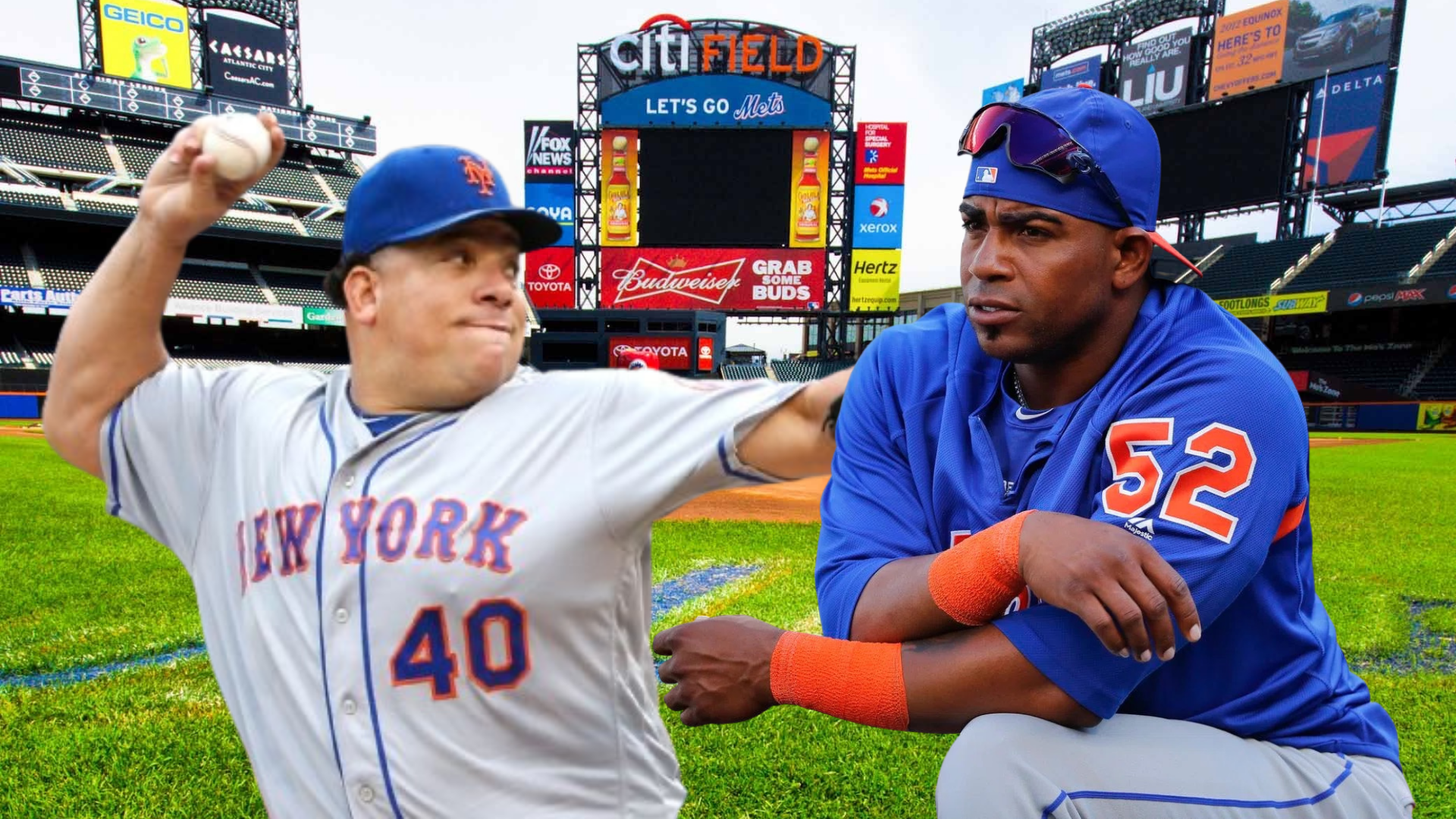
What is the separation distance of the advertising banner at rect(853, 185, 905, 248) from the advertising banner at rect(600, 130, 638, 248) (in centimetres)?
861

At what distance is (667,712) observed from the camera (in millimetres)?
3342

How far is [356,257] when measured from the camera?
1507 mm

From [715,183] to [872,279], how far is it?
23.3 ft

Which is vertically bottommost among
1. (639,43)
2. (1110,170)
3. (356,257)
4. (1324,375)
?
(1324,375)

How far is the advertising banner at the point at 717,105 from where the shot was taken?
32.2 metres

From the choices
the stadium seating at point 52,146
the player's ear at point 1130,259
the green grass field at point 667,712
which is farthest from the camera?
the stadium seating at point 52,146

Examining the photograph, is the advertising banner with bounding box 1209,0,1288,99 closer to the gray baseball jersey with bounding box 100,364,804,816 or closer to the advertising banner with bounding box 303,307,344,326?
the advertising banner with bounding box 303,307,344,326

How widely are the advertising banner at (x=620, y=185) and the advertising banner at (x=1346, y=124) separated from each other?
25.3m

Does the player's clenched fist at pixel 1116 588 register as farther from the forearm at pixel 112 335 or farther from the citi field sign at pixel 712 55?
the citi field sign at pixel 712 55

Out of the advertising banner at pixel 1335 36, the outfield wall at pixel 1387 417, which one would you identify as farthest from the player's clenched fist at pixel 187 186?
the advertising banner at pixel 1335 36

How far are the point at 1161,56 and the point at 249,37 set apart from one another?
130 feet

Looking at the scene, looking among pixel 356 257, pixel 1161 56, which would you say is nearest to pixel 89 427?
pixel 356 257

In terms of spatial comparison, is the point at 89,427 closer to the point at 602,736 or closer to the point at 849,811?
the point at 602,736

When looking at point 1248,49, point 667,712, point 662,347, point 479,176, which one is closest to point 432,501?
point 479,176
